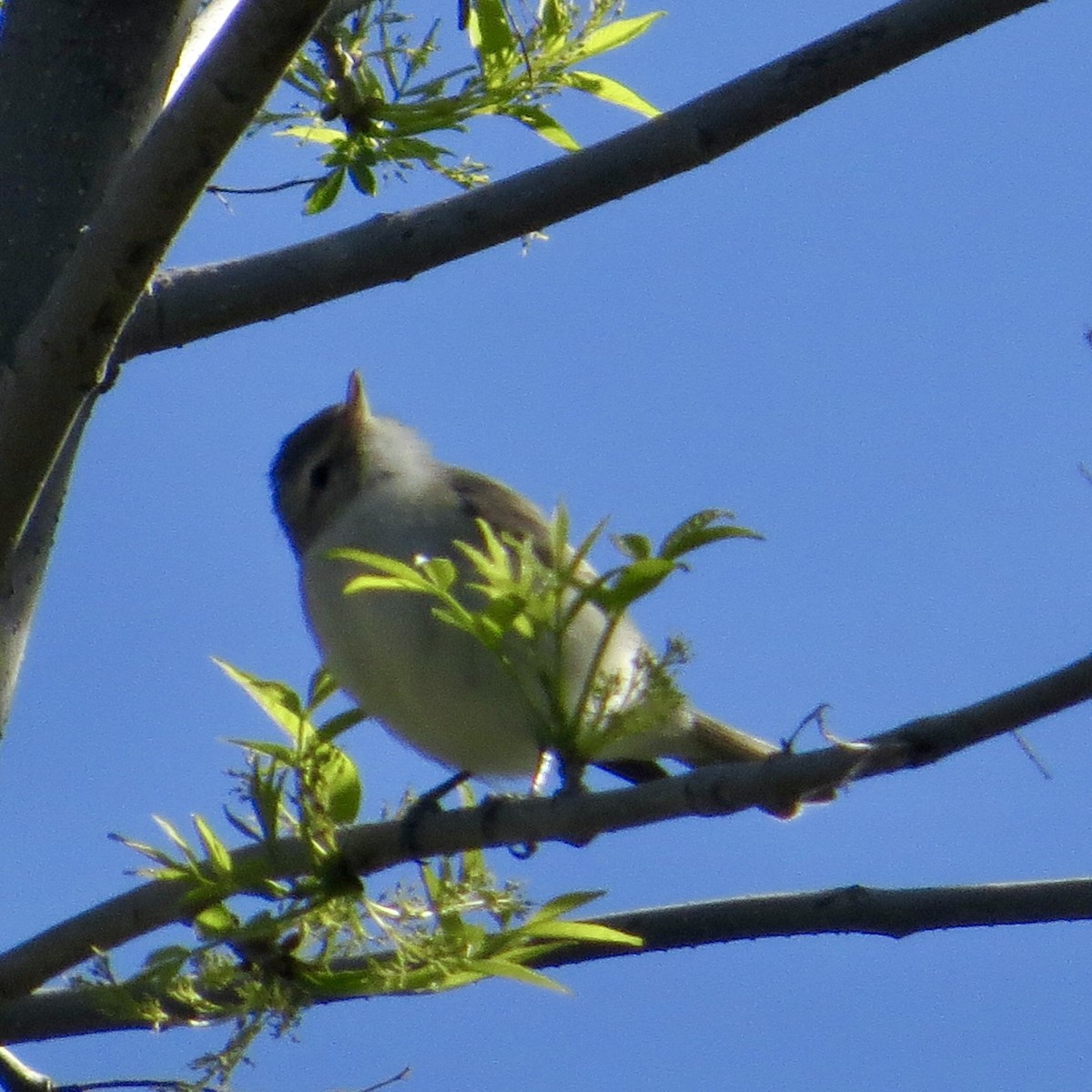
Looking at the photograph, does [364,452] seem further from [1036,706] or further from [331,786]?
[1036,706]

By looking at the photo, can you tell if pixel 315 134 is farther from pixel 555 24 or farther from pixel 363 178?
pixel 555 24

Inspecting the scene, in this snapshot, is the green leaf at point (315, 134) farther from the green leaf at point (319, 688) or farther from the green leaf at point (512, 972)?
the green leaf at point (512, 972)

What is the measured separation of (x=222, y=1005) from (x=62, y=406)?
2.59 feet

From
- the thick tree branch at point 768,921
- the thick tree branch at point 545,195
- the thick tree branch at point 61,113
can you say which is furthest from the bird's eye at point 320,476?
the thick tree branch at point 768,921

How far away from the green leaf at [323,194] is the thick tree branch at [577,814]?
49.2 inches

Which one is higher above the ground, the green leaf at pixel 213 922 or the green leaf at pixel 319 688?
the green leaf at pixel 319 688

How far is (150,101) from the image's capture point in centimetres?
226

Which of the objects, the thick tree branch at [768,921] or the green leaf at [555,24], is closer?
the thick tree branch at [768,921]

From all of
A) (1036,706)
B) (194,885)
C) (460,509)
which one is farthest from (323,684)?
(1036,706)

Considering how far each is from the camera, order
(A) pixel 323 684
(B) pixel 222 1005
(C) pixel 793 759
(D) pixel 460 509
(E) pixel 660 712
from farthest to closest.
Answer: (D) pixel 460 509, (A) pixel 323 684, (B) pixel 222 1005, (E) pixel 660 712, (C) pixel 793 759

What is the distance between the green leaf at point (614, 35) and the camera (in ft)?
8.42

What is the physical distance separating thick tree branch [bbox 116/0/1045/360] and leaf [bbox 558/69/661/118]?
0.31 m

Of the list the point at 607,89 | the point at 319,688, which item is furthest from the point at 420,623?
the point at 607,89

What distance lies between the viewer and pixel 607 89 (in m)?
2.58
